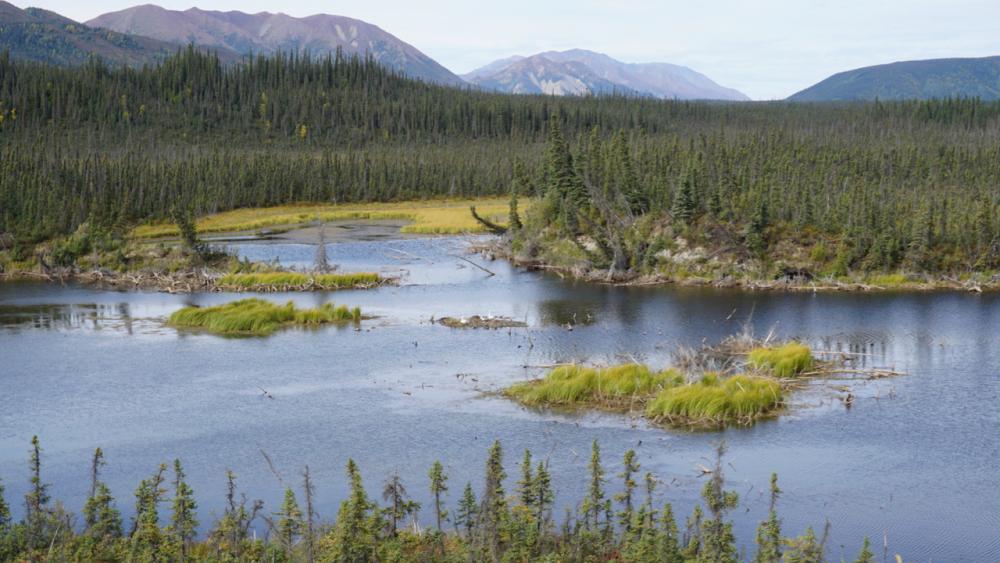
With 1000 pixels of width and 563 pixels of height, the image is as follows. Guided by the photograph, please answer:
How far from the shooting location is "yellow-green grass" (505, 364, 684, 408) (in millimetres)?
41812

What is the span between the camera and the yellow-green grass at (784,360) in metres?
44.8

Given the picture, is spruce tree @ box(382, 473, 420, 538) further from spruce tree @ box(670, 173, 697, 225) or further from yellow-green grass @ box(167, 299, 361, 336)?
spruce tree @ box(670, 173, 697, 225)

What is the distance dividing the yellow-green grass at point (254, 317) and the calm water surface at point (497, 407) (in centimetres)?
176

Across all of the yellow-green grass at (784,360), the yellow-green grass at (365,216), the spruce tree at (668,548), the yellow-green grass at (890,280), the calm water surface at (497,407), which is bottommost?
the calm water surface at (497,407)

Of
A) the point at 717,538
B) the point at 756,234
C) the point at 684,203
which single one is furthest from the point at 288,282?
the point at 717,538

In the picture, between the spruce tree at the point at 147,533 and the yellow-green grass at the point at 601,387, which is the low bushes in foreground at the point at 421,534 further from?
the yellow-green grass at the point at 601,387

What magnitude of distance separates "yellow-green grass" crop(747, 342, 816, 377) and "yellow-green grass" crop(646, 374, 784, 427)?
12.7 ft

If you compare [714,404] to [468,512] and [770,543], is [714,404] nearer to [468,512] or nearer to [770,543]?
[770,543]

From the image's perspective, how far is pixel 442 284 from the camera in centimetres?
7894

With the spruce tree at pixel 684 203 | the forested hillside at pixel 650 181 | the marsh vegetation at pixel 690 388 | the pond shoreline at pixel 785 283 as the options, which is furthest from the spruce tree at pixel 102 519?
the forested hillside at pixel 650 181

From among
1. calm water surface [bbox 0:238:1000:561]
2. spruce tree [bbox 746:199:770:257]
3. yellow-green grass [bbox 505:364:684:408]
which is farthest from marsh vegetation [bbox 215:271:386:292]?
yellow-green grass [bbox 505:364:684:408]

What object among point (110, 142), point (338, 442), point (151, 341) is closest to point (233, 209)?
point (110, 142)

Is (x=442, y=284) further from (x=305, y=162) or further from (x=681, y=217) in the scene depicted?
(x=305, y=162)

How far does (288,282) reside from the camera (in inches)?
3012
